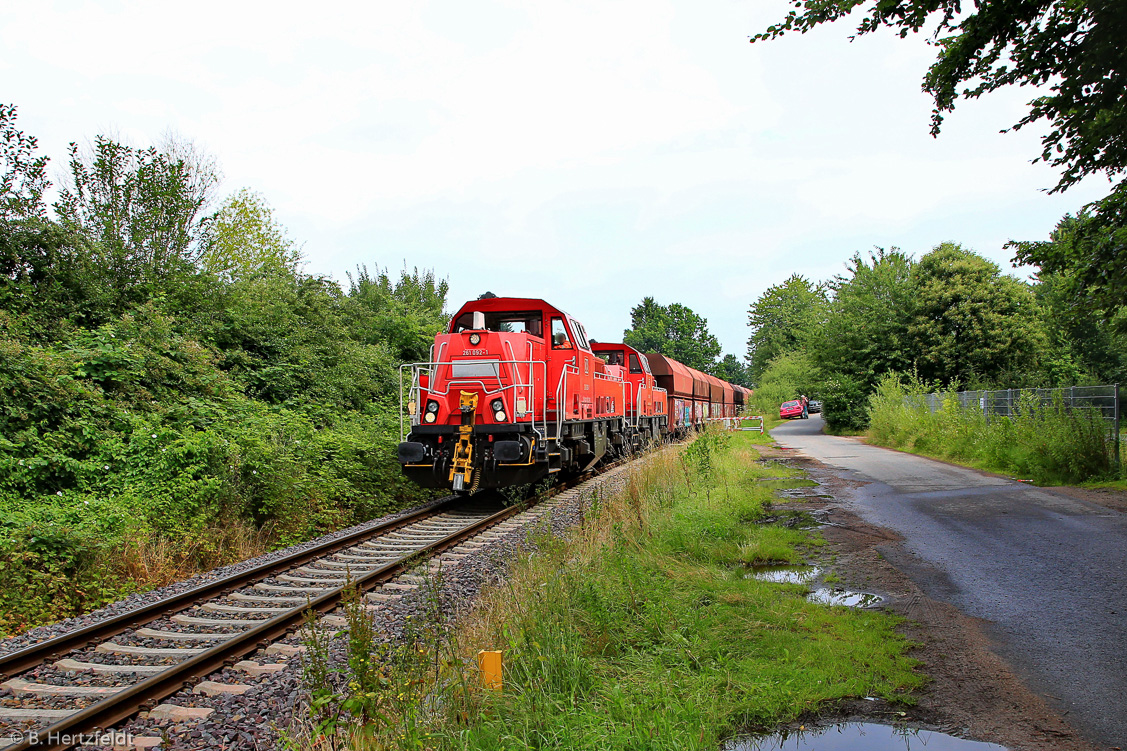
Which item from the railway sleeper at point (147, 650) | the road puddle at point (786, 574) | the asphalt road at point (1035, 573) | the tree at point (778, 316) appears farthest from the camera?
the tree at point (778, 316)

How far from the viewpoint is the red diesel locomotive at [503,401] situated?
33.9 feet

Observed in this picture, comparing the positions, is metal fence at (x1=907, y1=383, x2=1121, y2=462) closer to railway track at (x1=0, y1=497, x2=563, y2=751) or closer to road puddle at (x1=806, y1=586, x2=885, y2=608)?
road puddle at (x1=806, y1=586, x2=885, y2=608)

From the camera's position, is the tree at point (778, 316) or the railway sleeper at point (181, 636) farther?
the tree at point (778, 316)

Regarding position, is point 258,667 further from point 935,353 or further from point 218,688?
point 935,353

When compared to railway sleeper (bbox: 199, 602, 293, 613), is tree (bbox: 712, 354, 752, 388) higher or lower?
higher

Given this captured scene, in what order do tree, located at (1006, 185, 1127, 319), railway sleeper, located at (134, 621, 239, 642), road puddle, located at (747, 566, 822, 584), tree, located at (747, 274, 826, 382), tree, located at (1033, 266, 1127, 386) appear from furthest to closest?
1. tree, located at (747, 274, 826, 382)
2. tree, located at (1033, 266, 1127, 386)
3. tree, located at (1006, 185, 1127, 319)
4. road puddle, located at (747, 566, 822, 584)
5. railway sleeper, located at (134, 621, 239, 642)

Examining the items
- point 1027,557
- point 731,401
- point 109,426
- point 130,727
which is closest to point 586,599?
point 130,727

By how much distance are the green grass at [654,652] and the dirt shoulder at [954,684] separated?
0.16 metres

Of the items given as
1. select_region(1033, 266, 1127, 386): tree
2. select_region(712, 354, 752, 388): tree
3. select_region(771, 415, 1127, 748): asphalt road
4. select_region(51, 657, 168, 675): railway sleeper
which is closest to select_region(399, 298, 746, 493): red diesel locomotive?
select_region(771, 415, 1127, 748): asphalt road

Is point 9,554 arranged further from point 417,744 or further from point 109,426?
point 417,744

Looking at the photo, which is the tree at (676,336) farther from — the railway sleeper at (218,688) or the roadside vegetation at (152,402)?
the railway sleeper at (218,688)

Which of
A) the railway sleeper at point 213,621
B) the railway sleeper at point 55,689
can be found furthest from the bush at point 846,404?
the railway sleeper at point 55,689

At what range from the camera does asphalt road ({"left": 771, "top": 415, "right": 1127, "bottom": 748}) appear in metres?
3.94

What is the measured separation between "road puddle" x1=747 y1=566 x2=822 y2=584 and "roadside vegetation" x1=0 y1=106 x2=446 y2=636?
20.3 ft
